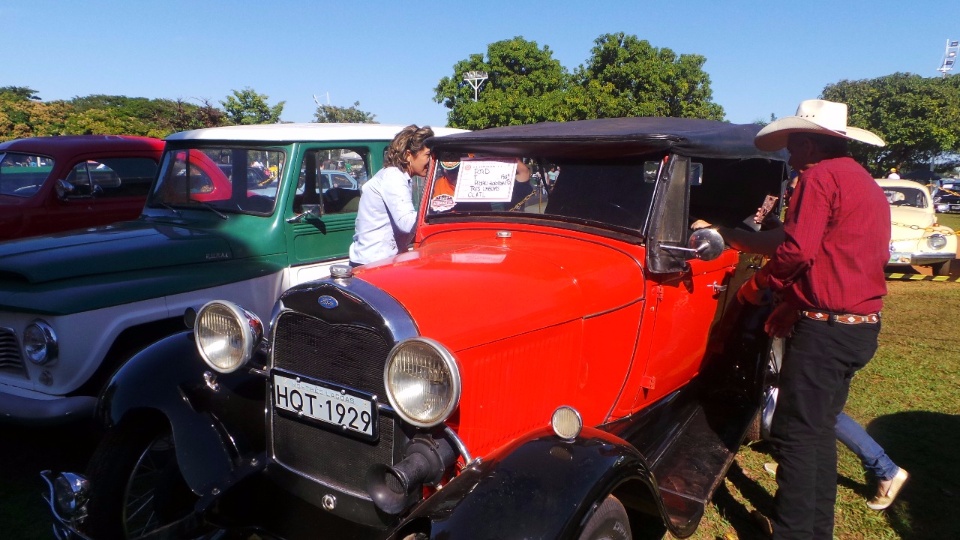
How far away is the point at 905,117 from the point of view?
104 feet

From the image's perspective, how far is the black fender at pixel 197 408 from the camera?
2576mm

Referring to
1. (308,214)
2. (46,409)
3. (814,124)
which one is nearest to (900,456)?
(814,124)

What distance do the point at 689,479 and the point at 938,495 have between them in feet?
5.60

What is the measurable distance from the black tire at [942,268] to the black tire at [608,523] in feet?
34.7

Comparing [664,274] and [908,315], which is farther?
[908,315]

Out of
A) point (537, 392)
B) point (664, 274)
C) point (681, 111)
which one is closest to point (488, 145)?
point (664, 274)

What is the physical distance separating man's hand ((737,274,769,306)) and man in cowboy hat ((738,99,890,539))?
304 millimetres

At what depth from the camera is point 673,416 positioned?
11.3 ft

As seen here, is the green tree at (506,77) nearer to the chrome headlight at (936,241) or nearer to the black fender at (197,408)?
the chrome headlight at (936,241)

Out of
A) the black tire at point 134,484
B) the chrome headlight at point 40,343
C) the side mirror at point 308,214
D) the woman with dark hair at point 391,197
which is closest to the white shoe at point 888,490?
the woman with dark hair at point 391,197

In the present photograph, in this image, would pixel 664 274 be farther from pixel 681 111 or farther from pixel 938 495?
pixel 681 111

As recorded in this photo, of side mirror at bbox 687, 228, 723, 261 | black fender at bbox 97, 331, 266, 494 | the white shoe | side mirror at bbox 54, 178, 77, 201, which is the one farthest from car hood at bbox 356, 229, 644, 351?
side mirror at bbox 54, 178, 77, 201

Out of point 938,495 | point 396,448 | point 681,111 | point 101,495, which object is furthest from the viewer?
point 681,111

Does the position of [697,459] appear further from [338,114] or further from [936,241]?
[338,114]
